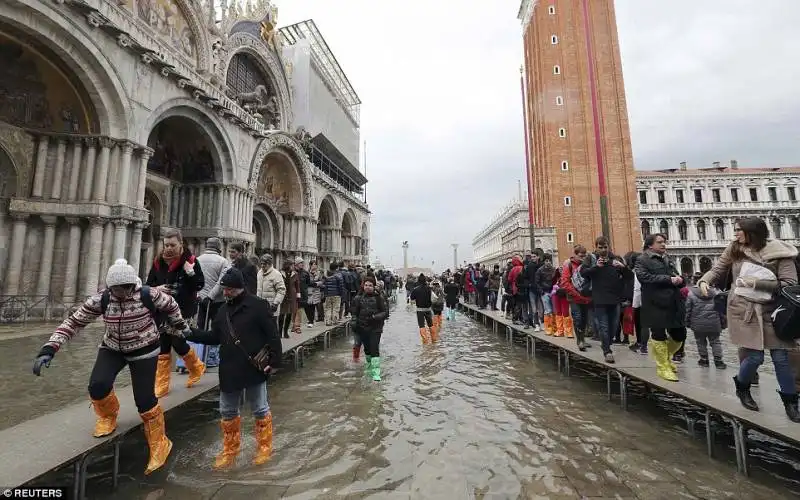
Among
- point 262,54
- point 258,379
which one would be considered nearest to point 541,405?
point 258,379

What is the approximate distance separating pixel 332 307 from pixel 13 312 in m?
9.15

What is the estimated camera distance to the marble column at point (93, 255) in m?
11.2

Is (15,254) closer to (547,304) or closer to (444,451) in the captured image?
(444,451)

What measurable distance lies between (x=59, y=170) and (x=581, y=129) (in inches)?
1801

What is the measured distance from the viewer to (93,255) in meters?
11.2

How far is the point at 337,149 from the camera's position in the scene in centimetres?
3256

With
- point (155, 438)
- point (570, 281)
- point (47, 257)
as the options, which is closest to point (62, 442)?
point (155, 438)

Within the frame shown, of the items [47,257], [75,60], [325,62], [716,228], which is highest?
[325,62]

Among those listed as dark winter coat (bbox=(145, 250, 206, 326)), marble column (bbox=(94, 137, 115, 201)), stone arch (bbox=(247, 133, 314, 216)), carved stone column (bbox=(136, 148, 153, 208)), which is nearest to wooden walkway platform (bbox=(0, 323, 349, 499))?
dark winter coat (bbox=(145, 250, 206, 326))

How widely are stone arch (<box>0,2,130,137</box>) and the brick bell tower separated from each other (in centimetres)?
3759

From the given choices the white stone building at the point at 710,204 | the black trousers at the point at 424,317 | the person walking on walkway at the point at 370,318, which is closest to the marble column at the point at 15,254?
the person walking on walkway at the point at 370,318

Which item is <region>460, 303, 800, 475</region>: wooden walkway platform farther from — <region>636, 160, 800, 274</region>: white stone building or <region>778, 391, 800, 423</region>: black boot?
<region>636, 160, 800, 274</region>: white stone building

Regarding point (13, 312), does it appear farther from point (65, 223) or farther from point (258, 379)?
point (258, 379)

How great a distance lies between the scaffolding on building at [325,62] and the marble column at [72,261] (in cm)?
2139
